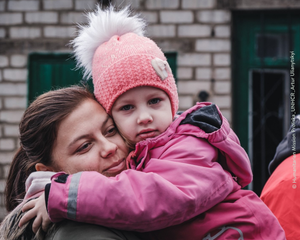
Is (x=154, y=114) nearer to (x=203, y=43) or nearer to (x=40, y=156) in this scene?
(x=40, y=156)

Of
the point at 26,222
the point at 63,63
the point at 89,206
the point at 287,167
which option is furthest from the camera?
the point at 63,63

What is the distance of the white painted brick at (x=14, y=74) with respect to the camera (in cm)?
514

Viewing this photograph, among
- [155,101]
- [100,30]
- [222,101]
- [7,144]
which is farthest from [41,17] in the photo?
[155,101]

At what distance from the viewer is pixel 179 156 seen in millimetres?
1306

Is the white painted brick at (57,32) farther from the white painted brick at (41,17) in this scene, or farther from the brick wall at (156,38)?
the white painted brick at (41,17)

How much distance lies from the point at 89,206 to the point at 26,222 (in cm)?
28

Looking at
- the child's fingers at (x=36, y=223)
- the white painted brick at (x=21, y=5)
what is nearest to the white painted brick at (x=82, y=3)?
the white painted brick at (x=21, y=5)

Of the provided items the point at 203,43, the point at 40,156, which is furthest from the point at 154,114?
the point at 203,43

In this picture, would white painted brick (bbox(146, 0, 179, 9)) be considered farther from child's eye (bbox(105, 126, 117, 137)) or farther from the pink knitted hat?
child's eye (bbox(105, 126, 117, 137))

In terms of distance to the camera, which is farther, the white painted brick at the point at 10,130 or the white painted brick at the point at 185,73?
the white painted brick at the point at 10,130

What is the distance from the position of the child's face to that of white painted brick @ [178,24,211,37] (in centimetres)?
357

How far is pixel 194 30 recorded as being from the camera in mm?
4941

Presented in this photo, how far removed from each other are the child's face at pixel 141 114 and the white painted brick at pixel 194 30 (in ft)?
11.7

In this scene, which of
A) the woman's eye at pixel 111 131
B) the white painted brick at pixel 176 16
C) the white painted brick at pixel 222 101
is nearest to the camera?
the woman's eye at pixel 111 131
